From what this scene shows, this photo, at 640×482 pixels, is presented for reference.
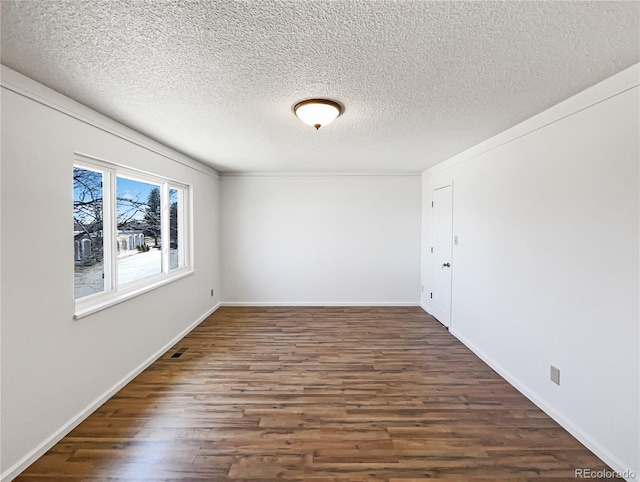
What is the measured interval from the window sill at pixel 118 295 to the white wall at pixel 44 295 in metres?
0.06

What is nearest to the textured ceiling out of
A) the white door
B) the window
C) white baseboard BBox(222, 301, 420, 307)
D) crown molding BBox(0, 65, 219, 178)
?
crown molding BBox(0, 65, 219, 178)

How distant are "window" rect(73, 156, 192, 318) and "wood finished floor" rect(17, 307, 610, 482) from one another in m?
0.90

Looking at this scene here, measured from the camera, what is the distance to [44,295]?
1.88m

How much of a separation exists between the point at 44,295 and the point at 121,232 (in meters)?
1.07

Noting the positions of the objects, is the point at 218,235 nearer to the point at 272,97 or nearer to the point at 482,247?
the point at 272,97

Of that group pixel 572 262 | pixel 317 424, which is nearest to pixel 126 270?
pixel 317 424

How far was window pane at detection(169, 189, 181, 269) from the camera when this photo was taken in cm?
376

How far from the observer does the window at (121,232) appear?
234 centimetres

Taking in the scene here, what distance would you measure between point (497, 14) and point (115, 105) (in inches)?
96.6

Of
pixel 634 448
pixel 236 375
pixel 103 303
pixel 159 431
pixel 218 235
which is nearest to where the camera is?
pixel 634 448

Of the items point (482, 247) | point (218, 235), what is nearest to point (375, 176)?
point (482, 247)

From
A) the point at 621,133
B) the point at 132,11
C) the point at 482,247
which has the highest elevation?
the point at 132,11

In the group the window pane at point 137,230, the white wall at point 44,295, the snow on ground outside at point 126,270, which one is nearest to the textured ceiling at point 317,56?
the white wall at point 44,295

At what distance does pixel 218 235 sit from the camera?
5137 millimetres
